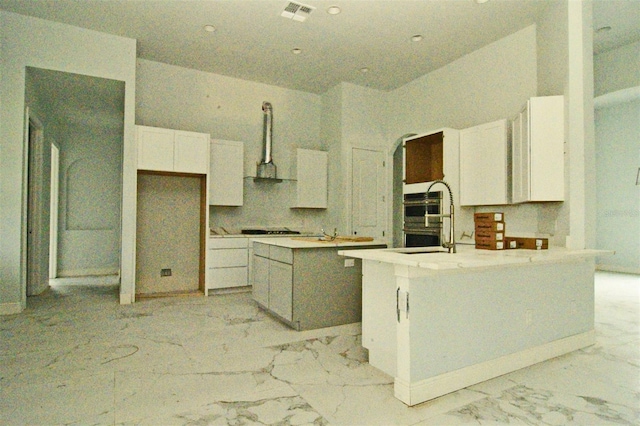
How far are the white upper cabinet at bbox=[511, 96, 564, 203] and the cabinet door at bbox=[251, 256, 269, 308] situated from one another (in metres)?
2.69

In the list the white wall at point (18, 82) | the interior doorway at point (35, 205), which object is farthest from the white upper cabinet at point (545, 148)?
the interior doorway at point (35, 205)

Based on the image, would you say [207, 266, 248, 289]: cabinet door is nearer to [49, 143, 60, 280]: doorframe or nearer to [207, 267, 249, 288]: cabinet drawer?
[207, 267, 249, 288]: cabinet drawer

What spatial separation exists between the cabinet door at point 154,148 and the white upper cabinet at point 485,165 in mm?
3756

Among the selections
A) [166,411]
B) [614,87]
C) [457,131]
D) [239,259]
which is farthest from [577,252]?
[614,87]

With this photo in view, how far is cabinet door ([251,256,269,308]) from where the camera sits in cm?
393

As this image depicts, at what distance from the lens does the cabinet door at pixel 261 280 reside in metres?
3.93

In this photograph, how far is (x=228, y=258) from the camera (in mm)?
5172

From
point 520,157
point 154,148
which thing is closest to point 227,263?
point 154,148

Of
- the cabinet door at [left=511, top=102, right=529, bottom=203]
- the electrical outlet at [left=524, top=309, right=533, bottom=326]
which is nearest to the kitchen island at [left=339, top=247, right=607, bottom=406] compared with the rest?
the electrical outlet at [left=524, top=309, right=533, bottom=326]

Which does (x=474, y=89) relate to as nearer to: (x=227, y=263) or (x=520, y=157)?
(x=520, y=157)

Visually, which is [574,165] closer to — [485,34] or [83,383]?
[485,34]

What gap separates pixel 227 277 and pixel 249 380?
2.94m

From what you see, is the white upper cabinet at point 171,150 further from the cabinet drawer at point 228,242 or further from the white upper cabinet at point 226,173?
the cabinet drawer at point 228,242

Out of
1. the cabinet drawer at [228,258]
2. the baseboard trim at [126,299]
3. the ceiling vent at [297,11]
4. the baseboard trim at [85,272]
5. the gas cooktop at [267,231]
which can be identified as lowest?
the baseboard trim at [85,272]
